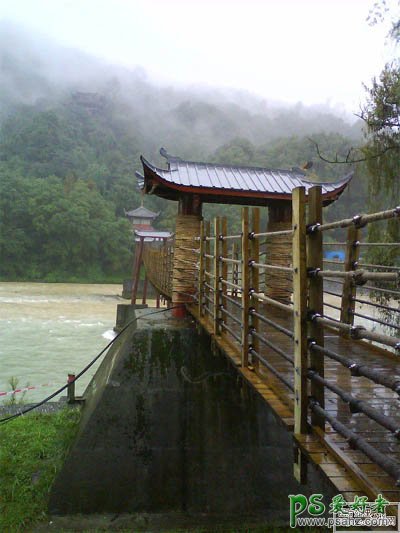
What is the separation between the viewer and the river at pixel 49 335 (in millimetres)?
10194

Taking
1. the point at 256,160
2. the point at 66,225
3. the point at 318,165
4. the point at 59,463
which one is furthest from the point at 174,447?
the point at 256,160

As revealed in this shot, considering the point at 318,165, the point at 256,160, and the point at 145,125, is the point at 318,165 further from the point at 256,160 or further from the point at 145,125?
the point at 145,125

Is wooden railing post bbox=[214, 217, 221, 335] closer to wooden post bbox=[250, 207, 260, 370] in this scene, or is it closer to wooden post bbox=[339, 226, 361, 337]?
wooden post bbox=[250, 207, 260, 370]

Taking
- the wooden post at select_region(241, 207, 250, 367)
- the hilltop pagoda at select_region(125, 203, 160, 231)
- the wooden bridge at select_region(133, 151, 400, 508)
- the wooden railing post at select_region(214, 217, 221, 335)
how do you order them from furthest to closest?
the hilltop pagoda at select_region(125, 203, 160, 231)
the wooden railing post at select_region(214, 217, 221, 335)
the wooden post at select_region(241, 207, 250, 367)
the wooden bridge at select_region(133, 151, 400, 508)

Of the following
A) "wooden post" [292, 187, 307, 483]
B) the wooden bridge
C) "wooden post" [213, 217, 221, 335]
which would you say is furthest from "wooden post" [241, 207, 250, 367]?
"wooden post" [292, 187, 307, 483]

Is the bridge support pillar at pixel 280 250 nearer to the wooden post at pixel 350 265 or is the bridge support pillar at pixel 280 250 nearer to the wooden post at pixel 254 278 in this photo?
the wooden post at pixel 350 265

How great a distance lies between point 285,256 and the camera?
5914mm

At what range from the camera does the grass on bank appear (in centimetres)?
403

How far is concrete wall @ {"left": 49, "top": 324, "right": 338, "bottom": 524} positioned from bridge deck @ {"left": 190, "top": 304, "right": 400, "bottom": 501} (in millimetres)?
797

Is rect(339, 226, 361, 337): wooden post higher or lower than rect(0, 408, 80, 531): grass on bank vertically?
higher

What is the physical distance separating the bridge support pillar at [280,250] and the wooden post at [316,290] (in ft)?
12.9

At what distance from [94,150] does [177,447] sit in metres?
63.4

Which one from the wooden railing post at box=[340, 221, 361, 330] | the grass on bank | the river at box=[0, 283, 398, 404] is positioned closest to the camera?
the wooden railing post at box=[340, 221, 361, 330]

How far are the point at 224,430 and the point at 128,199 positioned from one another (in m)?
46.8
